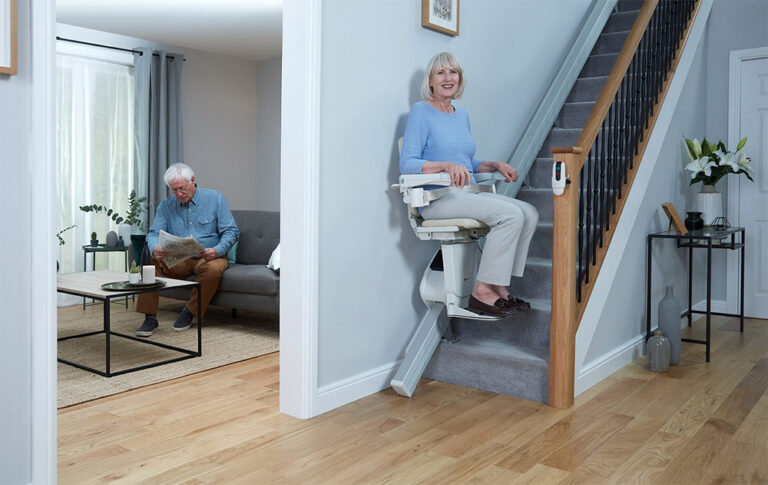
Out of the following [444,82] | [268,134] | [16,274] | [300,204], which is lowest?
[16,274]

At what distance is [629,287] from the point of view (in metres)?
3.63

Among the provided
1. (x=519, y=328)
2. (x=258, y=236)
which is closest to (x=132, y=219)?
(x=258, y=236)

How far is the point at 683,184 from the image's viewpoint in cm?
462

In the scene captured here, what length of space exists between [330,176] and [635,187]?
5.89ft

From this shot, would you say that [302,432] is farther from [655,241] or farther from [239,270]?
[655,241]

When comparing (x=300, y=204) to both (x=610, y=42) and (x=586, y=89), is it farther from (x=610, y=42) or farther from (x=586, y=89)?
(x=610, y=42)

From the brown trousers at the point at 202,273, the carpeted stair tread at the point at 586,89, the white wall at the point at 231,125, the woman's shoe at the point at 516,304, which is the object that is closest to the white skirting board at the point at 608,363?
the woman's shoe at the point at 516,304

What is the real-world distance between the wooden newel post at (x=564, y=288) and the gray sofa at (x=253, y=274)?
202 cm

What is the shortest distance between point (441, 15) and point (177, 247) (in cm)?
224

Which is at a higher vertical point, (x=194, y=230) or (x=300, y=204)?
(x=300, y=204)

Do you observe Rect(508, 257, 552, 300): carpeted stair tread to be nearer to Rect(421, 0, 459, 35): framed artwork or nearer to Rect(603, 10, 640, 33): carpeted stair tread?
Rect(421, 0, 459, 35): framed artwork

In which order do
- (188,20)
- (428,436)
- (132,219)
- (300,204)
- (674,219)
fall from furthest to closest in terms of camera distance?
(132,219), (188,20), (674,219), (300,204), (428,436)

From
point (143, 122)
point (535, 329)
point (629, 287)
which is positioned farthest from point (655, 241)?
point (143, 122)

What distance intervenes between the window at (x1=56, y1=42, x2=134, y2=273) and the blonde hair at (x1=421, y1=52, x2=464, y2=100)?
13.5 feet
